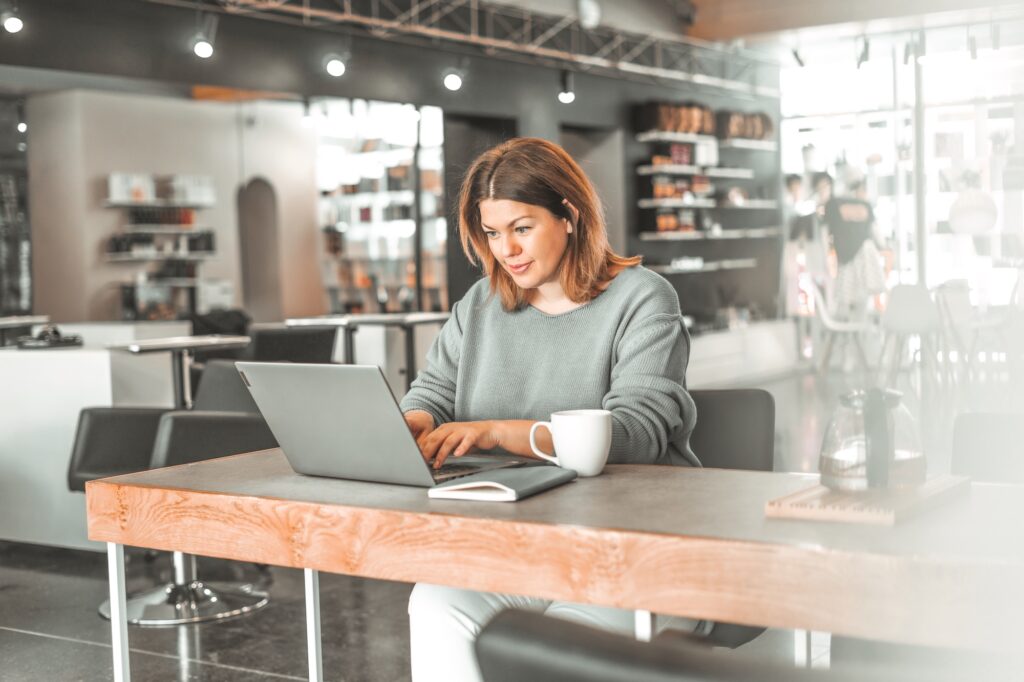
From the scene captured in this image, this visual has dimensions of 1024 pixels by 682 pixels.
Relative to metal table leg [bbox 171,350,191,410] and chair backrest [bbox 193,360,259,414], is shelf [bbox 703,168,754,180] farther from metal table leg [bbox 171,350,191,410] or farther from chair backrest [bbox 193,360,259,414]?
chair backrest [bbox 193,360,259,414]

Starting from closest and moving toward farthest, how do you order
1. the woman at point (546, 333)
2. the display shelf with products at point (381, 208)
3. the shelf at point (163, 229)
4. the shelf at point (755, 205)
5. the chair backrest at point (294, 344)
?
the woman at point (546, 333) < the chair backrest at point (294, 344) < the display shelf with products at point (381, 208) < the shelf at point (163, 229) < the shelf at point (755, 205)

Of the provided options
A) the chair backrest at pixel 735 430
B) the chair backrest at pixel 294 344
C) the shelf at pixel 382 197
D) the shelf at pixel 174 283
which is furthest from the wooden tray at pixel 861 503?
the shelf at pixel 174 283

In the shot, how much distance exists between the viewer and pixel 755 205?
13180mm

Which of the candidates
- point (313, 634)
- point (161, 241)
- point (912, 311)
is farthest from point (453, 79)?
point (313, 634)

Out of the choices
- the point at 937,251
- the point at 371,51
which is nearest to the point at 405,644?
the point at 371,51

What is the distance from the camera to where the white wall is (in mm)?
11234

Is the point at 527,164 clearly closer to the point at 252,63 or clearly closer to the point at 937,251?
the point at 252,63

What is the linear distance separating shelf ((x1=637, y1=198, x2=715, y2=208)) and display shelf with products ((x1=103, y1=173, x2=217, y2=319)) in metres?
4.26

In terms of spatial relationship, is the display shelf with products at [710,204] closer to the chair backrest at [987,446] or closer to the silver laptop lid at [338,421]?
the chair backrest at [987,446]

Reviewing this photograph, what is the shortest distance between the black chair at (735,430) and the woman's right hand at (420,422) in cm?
56

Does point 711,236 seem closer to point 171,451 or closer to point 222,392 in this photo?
point 222,392

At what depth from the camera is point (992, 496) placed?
1.61 meters

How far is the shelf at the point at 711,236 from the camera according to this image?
1166 cm

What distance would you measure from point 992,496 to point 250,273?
35.6 ft
